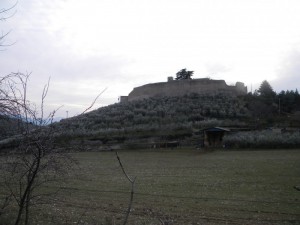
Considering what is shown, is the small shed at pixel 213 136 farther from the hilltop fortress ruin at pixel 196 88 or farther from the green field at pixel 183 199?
the hilltop fortress ruin at pixel 196 88

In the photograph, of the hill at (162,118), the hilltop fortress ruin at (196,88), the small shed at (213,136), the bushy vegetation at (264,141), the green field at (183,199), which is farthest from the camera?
the hilltop fortress ruin at (196,88)

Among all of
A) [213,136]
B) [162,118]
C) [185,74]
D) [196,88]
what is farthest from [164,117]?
[185,74]

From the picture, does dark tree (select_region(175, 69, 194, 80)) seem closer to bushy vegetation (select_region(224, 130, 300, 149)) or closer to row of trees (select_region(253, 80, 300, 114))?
row of trees (select_region(253, 80, 300, 114))

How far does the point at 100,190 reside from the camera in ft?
43.5

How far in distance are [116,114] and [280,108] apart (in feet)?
88.8

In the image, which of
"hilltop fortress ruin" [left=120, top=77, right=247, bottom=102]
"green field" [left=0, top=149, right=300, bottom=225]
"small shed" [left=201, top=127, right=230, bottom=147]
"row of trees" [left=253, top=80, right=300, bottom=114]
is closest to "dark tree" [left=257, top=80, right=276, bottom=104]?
"row of trees" [left=253, top=80, right=300, bottom=114]

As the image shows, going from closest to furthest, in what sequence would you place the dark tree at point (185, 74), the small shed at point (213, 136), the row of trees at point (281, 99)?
the small shed at point (213, 136), the row of trees at point (281, 99), the dark tree at point (185, 74)

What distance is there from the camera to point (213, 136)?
3669 cm

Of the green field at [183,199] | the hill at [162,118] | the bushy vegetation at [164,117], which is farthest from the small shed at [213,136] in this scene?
the green field at [183,199]

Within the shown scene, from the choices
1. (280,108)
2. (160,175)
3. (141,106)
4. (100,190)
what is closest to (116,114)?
(141,106)

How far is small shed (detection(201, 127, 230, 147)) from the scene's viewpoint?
1403 inches

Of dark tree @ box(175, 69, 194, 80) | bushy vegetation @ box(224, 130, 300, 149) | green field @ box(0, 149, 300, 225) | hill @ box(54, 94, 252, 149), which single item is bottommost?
green field @ box(0, 149, 300, 225)

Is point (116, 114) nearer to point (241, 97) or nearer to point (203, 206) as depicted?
point (241, 97)

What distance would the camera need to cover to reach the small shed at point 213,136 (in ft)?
117
